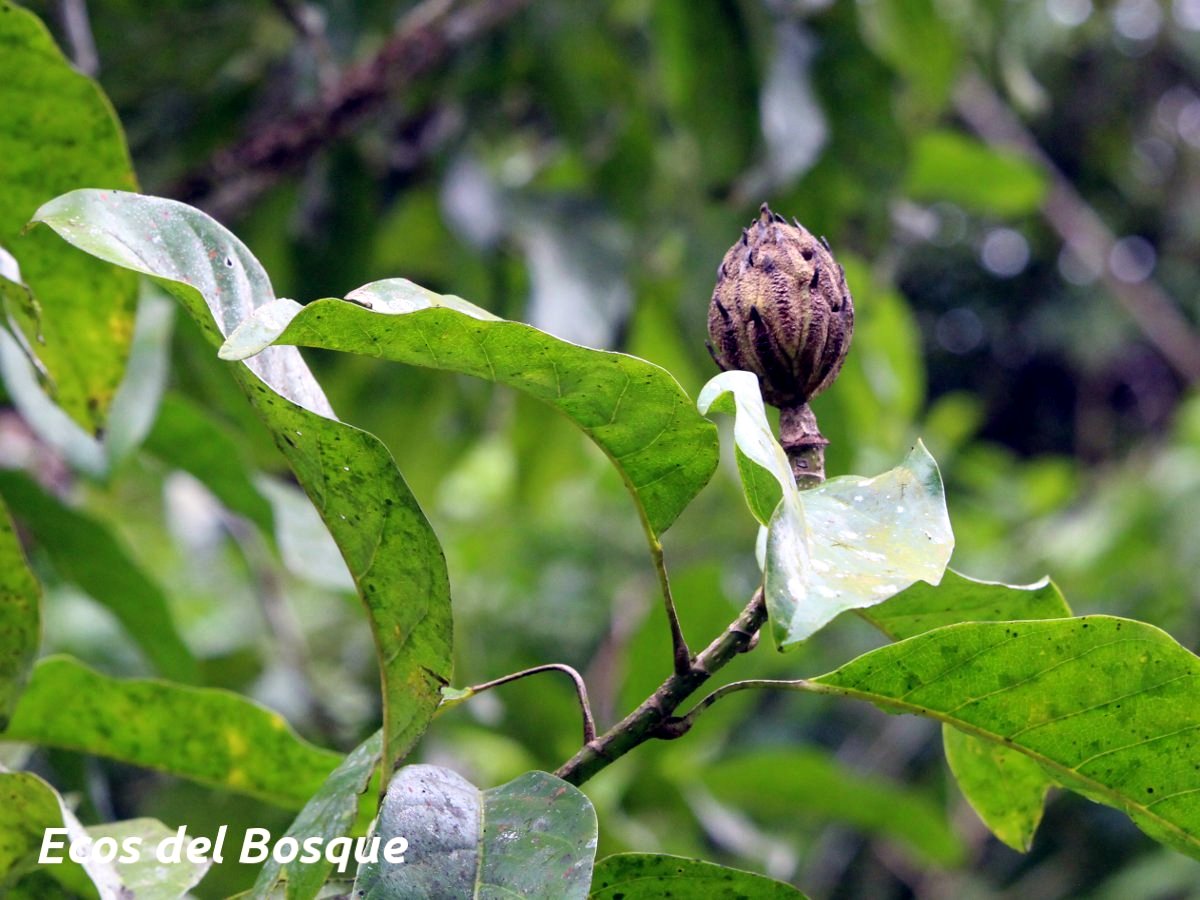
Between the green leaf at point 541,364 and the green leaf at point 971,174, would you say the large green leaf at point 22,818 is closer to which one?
the green leaf at point 541,364

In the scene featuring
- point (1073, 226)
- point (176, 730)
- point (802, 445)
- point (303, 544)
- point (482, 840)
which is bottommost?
point (1073, 226)

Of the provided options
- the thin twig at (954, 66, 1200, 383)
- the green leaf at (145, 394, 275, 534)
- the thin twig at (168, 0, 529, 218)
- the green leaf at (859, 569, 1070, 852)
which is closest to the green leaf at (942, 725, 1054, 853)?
the green leaf at (859, 569, 1070, 852)

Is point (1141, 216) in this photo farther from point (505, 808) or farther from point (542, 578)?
point (505, 808)

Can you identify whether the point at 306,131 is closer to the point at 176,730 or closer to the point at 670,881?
the point at 176,730

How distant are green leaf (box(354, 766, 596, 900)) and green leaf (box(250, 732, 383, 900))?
0.04 m

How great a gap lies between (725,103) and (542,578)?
147 cm

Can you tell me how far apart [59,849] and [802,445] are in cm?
36

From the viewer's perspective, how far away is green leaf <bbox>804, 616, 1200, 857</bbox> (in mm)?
486

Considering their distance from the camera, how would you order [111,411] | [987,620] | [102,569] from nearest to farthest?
[987,620] < [111,411] < [102,569]

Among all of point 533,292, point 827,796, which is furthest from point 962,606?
point 827,796

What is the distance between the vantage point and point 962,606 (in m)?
0.56

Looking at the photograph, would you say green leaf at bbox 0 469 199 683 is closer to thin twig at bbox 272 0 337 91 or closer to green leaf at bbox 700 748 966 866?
thin twig at bbox 272 0 337 91

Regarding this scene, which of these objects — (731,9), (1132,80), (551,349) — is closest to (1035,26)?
(1132,80)

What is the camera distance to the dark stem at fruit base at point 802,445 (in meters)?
0.52
